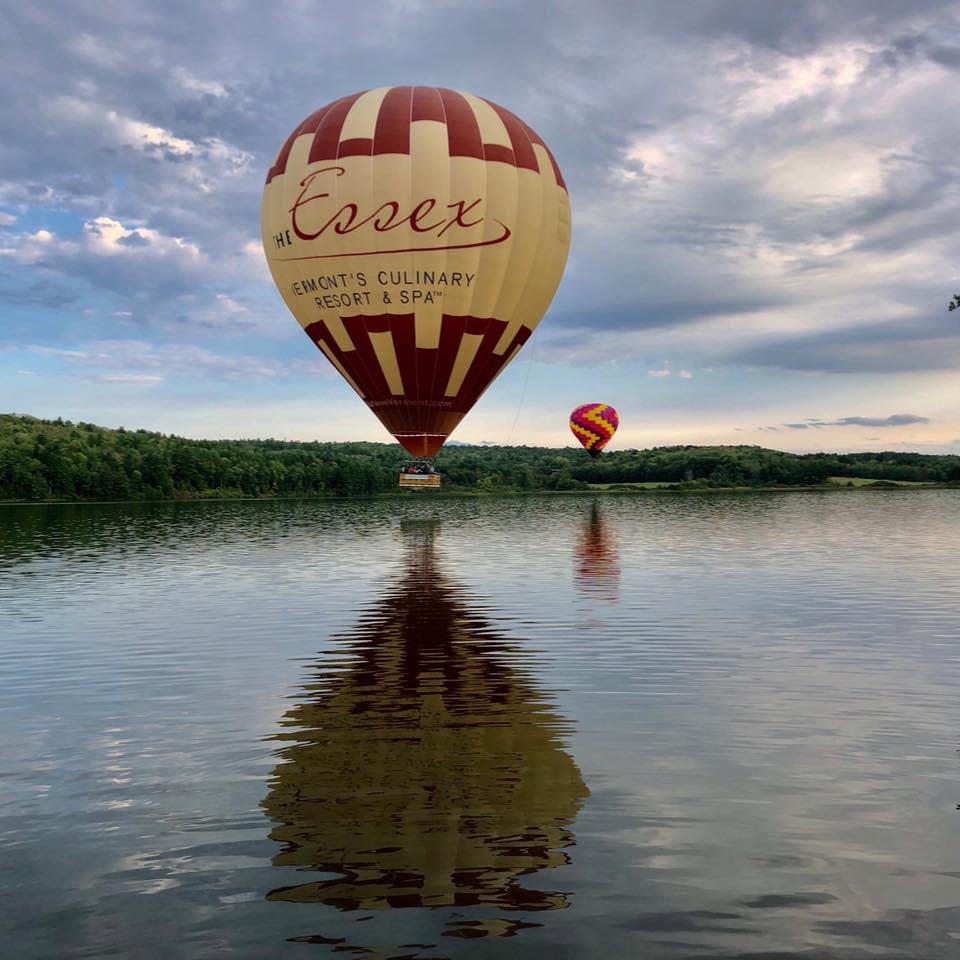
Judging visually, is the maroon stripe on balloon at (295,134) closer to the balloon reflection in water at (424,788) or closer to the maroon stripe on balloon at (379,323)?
the maroon stripe on balloon at (379,323)

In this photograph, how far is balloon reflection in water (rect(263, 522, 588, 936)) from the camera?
9.73 meters

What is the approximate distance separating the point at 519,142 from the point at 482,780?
3569 cm

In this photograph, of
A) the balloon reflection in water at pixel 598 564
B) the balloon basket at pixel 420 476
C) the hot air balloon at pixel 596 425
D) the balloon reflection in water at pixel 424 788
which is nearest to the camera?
the balloon reflection in water at pixel 424 788

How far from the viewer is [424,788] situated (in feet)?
41.7

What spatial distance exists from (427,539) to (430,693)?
52437mm

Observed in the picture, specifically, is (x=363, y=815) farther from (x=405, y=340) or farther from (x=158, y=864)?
(x=405, y=340)

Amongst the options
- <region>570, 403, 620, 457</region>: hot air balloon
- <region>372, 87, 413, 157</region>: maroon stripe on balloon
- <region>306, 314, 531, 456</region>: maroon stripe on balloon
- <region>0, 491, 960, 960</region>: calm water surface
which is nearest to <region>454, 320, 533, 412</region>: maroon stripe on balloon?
<region>306, 314, 531, 456</region>: maroon stripe on balloon

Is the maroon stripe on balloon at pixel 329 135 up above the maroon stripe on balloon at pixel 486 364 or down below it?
above

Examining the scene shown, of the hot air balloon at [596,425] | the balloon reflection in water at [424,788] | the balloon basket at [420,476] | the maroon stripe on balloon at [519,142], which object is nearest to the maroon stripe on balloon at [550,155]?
the maroon stripe on balloon at [519,142]

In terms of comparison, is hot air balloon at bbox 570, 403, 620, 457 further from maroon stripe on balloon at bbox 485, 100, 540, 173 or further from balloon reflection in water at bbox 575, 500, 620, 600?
maroon stripe on balloon at bbox 485, 100, 540, 173

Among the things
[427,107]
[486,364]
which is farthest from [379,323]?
[427,107]

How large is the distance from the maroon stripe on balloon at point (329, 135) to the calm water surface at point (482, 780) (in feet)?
67.3

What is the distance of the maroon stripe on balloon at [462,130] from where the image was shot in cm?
4012

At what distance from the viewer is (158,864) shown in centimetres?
1027
